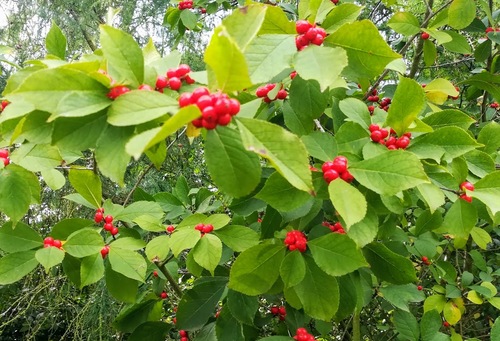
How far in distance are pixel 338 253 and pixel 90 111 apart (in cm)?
70

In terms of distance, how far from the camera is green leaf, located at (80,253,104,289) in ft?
4.88

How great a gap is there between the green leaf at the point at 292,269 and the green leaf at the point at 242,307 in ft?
1.74

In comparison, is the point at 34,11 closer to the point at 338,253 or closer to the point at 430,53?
the point at 430,53

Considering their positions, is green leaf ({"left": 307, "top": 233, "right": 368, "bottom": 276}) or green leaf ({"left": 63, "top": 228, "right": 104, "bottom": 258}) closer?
green leaf ({"left": 307, "top": 233, "right": 368, "bottom": 276})

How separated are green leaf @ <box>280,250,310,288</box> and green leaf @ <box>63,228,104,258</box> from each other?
2.13 ft

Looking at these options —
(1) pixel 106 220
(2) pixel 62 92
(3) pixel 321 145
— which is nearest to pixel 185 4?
(1) pixel 106 220

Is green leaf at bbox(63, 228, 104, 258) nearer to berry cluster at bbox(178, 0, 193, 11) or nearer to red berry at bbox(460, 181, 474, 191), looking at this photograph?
red berry at bbox(460, 181, 474, 191)

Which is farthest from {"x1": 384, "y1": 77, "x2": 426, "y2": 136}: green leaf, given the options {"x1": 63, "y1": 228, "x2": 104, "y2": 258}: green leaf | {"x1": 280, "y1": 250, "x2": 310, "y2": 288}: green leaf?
{"x1": 63, "y1": 228, "x2": 104, "y2": 258}: green leaf

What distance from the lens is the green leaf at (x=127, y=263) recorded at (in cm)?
147

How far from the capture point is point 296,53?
39.2 inches

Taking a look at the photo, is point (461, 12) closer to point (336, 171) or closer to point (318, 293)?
point (336, 171)

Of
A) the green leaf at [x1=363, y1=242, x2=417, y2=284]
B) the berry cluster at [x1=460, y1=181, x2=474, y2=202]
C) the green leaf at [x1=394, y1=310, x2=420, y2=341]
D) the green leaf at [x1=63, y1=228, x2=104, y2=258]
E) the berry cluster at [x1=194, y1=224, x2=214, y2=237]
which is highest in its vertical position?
the berry cluster at [x1=460, y1=181, x2=474, y2=202]

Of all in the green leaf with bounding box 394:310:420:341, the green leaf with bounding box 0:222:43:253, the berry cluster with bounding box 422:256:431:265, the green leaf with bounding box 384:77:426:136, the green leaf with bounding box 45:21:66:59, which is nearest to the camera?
the green leaf with bounding box 384:77:426:136

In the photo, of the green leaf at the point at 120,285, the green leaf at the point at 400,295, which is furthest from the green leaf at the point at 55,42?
the green leaf at the point at 400,295
